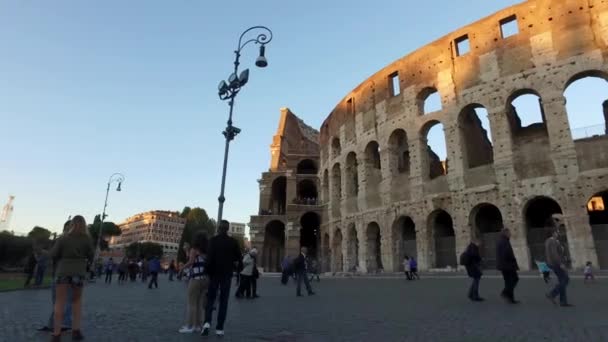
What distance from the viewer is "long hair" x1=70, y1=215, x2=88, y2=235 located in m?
4.85

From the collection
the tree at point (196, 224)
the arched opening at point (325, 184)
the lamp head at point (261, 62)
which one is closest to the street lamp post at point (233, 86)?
the lamp head at point (261, 62)

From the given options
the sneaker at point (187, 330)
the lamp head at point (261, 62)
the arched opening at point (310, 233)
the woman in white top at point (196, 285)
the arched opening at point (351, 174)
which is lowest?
the sneaker at point (187, 330)

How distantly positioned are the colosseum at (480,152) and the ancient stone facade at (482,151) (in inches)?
2.5

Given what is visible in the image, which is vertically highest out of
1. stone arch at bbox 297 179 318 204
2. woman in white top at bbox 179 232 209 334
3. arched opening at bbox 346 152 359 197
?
stone arch at bbox 297 179 318 204

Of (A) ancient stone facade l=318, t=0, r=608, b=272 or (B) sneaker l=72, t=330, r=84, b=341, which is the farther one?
(A) ancient stone facade l=318, t=0, r=608, b=272

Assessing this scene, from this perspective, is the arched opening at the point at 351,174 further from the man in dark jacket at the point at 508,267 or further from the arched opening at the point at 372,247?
the man in dark jacket at the point at 508,267

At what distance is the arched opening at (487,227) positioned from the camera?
21.1 metres

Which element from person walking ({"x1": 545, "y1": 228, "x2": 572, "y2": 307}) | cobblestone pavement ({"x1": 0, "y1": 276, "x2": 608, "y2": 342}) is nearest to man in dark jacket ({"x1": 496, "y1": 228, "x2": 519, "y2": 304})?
cobblestone pavement ({"x1": 0, "y1": 276, "x2": 608, "y2": 342})

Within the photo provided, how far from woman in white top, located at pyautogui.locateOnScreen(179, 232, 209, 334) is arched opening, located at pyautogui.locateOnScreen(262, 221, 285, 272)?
33409mm

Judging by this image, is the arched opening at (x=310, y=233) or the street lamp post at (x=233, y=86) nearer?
the street lamp post at (x=233, y=86)

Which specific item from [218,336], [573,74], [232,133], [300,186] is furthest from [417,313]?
[300,186]

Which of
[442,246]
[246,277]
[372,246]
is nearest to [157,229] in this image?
[372,246]

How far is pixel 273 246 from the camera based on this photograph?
39875mm

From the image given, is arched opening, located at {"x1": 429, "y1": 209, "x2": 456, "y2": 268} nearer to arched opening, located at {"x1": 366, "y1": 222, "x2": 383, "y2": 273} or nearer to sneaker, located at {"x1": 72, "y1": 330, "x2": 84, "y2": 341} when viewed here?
arched opening, located at {"x1": 366, "y1": 222, "x2": 383, "y2": 273}
